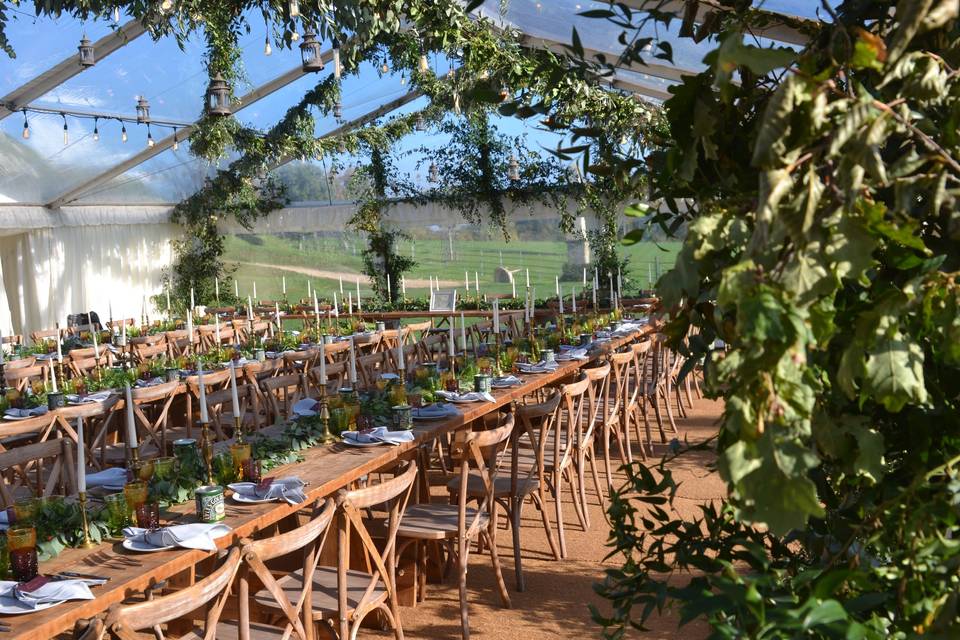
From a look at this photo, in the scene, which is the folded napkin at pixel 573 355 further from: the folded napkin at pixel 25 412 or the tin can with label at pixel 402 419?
the folded napkin at pixel 25 412

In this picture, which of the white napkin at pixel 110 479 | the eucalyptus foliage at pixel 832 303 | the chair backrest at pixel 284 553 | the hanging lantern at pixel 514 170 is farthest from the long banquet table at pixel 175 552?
the hanging lantern at pixel 514 170

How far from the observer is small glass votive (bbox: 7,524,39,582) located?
2.35m

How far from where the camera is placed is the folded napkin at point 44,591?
2.14 meters

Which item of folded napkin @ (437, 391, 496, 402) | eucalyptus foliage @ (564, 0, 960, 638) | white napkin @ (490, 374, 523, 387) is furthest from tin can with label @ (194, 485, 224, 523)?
white napkin @ (490, 374, 523, 387)

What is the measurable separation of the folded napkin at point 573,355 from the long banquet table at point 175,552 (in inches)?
82.5

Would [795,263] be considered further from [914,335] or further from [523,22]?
[523,22]

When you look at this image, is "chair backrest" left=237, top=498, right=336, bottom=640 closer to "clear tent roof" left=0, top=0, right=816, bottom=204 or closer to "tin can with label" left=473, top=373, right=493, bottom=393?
"tin can with label" left=473, top=373, right=493, bottom=393

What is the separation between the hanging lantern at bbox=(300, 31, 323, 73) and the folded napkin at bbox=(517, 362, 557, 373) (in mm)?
3287

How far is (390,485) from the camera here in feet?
9.43

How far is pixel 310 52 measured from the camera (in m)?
7.55

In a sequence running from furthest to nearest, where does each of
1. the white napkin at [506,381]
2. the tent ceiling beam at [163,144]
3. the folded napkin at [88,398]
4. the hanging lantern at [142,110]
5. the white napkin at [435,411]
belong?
the tent ceiling beam at [163,144] → the hanging lantern at [142,110] → the folded napkin at [88,398] → the white napkin at [506,381] → the white napkin at [435,411]

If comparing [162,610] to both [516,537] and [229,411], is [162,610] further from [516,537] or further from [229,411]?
[229,411]

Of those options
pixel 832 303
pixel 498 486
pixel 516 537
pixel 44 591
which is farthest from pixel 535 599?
pixel 832 303

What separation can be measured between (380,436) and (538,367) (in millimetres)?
2185
